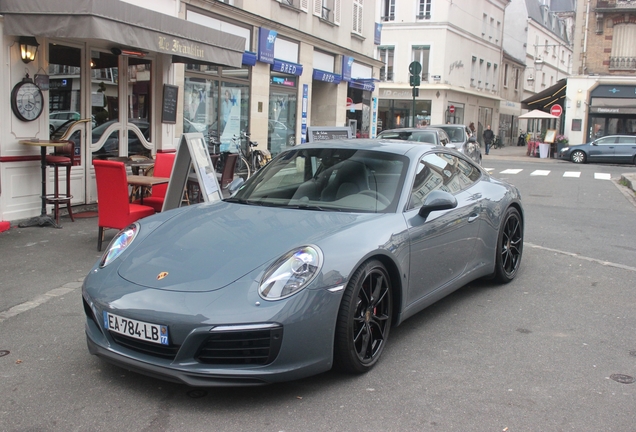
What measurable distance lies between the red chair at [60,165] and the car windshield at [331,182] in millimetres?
4517

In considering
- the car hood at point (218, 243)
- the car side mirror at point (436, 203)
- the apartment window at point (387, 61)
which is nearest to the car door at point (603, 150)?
the apartment window at point (387, 61)

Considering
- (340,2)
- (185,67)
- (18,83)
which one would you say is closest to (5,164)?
(18,83)

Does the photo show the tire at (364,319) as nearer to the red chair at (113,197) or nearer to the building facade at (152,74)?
the red chair at (113,197)

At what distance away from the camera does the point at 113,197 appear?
7.21m

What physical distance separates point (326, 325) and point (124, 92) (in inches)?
345

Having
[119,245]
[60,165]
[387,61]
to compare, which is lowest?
[119,245]

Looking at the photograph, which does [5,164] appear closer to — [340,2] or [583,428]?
[583,428]

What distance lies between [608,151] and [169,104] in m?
23.6

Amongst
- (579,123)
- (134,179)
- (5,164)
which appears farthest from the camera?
(579,123)

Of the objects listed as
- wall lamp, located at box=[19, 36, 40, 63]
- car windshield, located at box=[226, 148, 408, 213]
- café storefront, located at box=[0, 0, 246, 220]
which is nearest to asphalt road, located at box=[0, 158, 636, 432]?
car windshield, located at box=[226, 148, 408, 213]

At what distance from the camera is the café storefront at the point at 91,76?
27.6 ft

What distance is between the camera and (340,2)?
69.5 ft

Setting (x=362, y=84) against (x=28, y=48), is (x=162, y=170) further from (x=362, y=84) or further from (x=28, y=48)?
(x=362, y=84)

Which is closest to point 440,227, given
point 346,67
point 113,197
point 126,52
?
point 113,197
